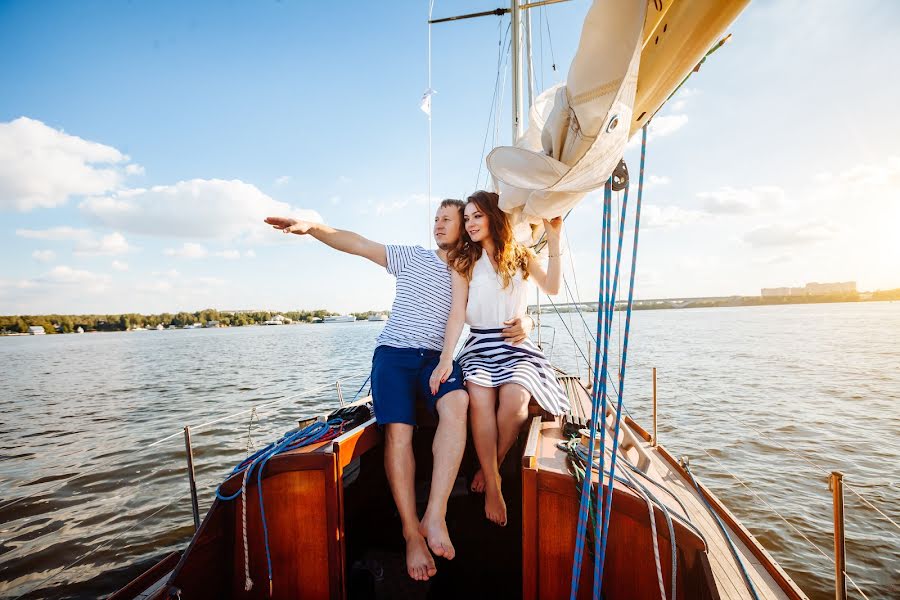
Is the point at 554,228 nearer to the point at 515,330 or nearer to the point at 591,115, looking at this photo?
the point at 515,330

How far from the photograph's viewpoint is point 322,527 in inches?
67.1

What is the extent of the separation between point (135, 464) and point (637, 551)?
6.67m

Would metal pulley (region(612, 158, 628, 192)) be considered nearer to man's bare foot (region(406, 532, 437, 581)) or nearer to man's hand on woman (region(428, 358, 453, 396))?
man's hand on woman (region(428, 358, 453, 396))

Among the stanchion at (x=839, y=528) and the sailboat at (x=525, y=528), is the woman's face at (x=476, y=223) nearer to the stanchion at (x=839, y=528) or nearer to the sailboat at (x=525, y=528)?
the sailboat at (x=525, y=528)

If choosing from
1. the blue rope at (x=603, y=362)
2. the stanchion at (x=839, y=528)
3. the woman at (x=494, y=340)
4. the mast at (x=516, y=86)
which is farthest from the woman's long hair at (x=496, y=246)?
the mast at (x=516, y=86)

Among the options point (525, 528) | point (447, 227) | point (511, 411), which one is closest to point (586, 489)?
point (525, 528)

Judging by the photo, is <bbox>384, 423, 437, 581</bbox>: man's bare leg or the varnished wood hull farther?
<bbox>384, 423, 437, 581</bbox>: man's bare leg

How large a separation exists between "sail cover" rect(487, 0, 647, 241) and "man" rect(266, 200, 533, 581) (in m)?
0.95

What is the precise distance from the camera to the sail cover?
0.98 metres

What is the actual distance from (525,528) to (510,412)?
53cm

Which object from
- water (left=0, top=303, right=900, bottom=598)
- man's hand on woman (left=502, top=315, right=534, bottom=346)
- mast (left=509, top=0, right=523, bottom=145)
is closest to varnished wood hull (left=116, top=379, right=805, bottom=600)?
man's hand on woman (left=502, top=315, right=534, bottom=346)

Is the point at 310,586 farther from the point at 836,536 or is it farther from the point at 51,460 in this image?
the point at 51,460

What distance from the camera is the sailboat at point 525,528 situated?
1.26 meters

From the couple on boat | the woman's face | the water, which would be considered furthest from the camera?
the water
